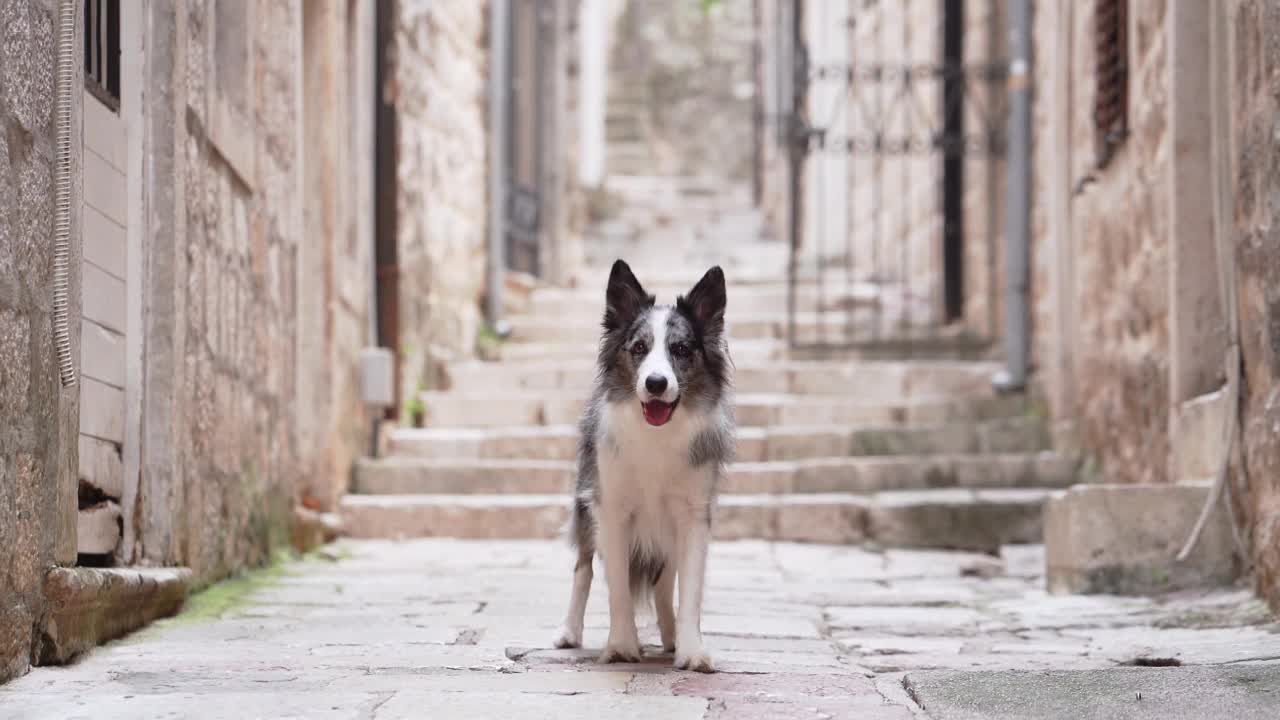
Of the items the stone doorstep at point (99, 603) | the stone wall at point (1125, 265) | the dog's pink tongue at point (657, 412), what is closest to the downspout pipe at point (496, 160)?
the stone wall at point (1125, 265)

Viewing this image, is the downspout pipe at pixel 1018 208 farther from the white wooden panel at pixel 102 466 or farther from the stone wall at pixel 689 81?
the stone wall at pixel 689 81

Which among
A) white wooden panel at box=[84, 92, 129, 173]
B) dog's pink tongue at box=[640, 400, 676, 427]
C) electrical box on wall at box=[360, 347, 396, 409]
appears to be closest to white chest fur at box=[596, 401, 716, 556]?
dog's pink tongue at box=[640, 400, 676, 427]

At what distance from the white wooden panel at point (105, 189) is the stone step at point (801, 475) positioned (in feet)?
13.5

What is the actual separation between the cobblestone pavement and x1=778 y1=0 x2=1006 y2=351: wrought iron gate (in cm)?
397

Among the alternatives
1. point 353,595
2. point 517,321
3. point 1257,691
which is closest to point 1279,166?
point 1257,691

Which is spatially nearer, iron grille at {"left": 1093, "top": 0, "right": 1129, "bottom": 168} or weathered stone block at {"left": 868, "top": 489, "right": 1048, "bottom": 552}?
iron grille at {"left": 1093, "top": 0, "right": 1129, "bottom": 168}

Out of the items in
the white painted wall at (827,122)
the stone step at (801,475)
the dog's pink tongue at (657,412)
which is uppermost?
the white painted wall at (827,122)

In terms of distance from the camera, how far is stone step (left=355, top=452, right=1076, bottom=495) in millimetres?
8586

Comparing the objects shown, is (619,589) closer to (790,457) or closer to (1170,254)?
(1170,254)

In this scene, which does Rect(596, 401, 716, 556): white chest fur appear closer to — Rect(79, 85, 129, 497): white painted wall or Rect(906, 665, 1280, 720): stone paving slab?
Rect(906, 665, 1280, 720): stone paving slab

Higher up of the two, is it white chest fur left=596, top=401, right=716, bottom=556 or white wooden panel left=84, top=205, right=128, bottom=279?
white wooden panel left=84, top=205, right=128, bottom=279

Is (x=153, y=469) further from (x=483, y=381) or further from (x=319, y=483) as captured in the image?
(x=483, y=381)

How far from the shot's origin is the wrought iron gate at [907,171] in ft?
34.3

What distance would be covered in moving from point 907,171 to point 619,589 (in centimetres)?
864
